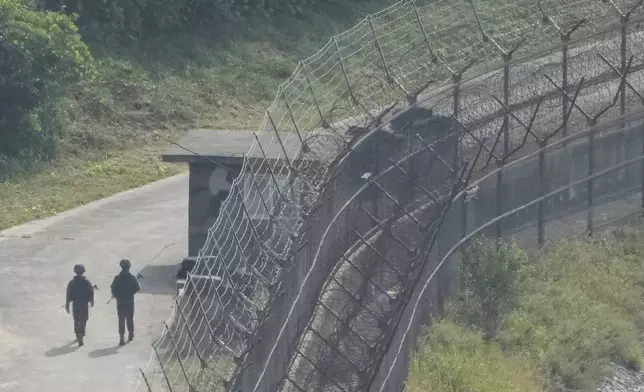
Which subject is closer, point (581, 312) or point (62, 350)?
point (62, 350)

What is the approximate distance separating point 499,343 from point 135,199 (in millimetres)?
7722

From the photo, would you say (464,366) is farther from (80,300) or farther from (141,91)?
(141,91)

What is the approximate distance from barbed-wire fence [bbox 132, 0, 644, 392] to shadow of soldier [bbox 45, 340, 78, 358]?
134 centimetres

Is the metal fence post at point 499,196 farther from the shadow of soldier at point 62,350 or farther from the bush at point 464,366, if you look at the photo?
the shadow of soldier at point 62,350

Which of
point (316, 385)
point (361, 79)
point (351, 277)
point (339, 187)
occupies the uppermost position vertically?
point (361, 79)

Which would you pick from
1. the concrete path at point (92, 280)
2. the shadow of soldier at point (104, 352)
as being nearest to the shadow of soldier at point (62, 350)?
the concrete path at point (92, 280)

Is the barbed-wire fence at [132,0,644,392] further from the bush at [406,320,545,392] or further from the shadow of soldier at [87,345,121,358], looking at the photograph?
the shadow of soldier at [87,345,121,358]

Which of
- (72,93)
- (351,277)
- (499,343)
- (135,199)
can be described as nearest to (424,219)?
(351,277)

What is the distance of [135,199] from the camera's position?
2080 cm

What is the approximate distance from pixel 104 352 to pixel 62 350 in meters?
0.43

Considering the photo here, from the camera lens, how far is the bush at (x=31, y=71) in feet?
72.6

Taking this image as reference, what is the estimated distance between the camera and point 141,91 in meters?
26.4

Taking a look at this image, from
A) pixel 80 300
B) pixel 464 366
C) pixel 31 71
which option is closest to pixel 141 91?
A: pixel 31 71

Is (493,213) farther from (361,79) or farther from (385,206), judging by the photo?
(385,206)
